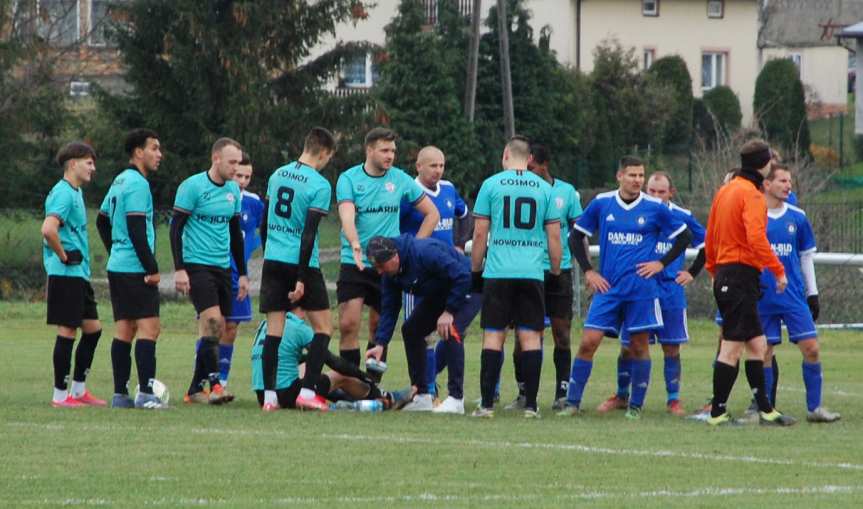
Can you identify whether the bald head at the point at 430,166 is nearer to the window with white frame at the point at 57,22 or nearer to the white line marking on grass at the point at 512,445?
the white line marking on grass at the point at 512,445

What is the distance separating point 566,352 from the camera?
14211mm

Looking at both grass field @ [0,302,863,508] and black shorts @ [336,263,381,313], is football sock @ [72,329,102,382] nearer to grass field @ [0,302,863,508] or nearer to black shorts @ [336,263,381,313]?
grass field @ [0,302,863,508]

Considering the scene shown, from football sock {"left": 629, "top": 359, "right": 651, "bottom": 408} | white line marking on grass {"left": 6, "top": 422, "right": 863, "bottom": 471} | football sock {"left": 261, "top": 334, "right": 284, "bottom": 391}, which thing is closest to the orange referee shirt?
football sock {"left": 629, "top": 359, "right": 651, "bottom": 408}

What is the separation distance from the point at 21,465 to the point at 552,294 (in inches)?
219

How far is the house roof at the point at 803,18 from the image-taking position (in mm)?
69438

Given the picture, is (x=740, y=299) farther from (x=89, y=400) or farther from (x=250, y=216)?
(x=250, y=216)

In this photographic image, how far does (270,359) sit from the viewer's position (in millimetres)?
13211

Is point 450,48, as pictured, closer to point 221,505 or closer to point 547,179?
point 547,179

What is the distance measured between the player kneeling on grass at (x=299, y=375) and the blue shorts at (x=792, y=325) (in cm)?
298

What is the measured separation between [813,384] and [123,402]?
5.39m

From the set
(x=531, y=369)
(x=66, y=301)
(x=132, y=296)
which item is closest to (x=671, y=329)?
(x=531, y=369)

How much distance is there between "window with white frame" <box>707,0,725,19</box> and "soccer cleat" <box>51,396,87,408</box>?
54.4m

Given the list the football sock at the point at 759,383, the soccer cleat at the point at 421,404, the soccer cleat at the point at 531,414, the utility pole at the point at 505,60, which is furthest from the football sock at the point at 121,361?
the utility pole at the point at 505,60

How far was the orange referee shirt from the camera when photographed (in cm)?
1211
